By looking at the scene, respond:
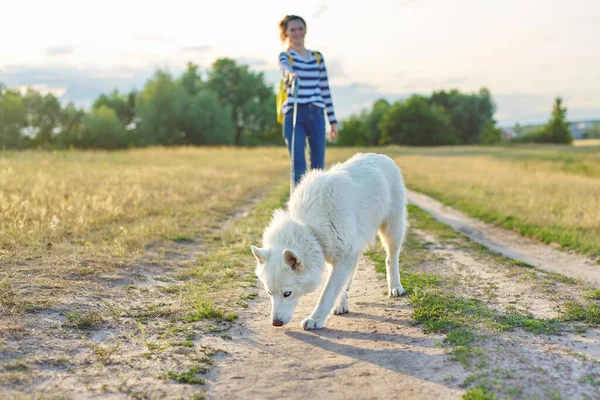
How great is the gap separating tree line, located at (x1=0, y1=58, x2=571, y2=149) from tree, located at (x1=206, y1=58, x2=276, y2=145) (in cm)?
15

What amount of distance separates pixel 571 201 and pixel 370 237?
924 centimetres

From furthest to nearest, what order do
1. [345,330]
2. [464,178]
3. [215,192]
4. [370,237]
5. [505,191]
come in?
[464,178], [505,191], [215,192], [370,237], [345,330]

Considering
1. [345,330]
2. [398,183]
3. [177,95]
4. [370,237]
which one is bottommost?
[345,330]

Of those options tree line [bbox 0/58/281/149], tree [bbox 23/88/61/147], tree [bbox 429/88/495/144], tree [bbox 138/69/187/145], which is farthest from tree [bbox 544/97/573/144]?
tree [bbox 23/88/61/147]

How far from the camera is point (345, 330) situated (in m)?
4.66

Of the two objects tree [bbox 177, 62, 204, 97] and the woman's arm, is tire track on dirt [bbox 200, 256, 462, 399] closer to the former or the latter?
the woman's arm

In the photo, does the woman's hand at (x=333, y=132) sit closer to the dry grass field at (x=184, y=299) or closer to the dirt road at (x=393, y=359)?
the dry grass field at (x=184, y=299)

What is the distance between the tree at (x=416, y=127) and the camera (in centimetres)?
9019

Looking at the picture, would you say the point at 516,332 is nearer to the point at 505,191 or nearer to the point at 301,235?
the point at 301,235

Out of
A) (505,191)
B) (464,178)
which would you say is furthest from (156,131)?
(505,191)

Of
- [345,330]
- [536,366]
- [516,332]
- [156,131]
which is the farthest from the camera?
[156,131]

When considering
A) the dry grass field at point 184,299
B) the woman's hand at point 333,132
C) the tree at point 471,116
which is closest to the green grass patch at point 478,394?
the dry grass field at point 184,299

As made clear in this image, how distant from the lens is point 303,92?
24.8ft

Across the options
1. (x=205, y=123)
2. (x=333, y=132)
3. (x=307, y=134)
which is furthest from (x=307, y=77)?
(x=205, y=123)
